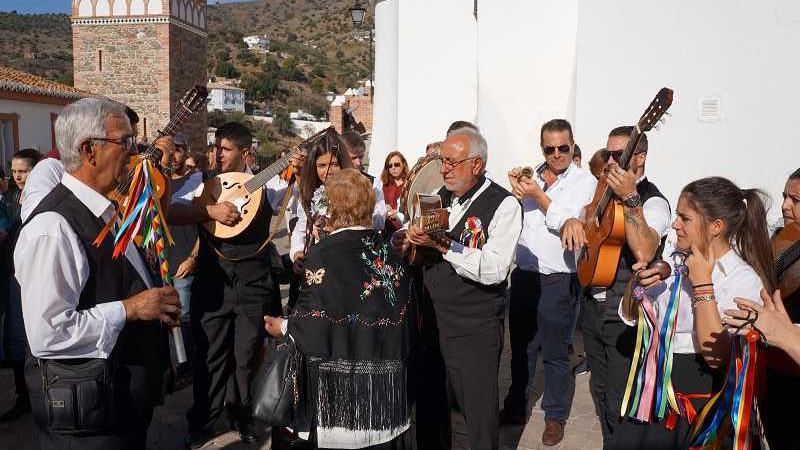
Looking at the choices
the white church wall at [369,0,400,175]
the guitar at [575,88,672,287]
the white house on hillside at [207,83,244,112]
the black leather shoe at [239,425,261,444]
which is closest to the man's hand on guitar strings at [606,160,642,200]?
the guitar at [575,88,672,287]

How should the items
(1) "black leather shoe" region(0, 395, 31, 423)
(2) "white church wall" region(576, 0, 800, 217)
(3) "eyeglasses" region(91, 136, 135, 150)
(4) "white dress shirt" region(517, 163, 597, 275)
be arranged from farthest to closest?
(2) "white church wall" region(576, 0, 800, 217) → (1) "black leather shoe" region(0, 395, 31, 423) → (4) "white dress shirt" region(517, 163, 597, 275) → (3) "eyeglasses" region(91, 136, 135, 150)

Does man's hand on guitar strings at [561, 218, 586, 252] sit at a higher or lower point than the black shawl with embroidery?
higher

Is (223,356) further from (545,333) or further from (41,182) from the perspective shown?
(545,333)

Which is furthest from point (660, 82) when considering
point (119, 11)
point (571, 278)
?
point (119, 11)

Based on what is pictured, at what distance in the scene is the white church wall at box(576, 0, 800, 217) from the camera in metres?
6.84

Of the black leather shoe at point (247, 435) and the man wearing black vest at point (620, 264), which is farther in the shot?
the black leather shoe at point (247, 435)

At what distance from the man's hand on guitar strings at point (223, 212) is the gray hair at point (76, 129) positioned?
168 cm

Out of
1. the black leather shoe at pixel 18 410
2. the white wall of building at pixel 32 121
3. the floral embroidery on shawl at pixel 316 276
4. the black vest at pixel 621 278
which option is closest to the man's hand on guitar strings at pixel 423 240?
the floral embroidery on shawl at pixel 316 276

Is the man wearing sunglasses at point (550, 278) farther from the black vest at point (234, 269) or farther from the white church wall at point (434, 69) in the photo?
the white church wall at point (434, 69)

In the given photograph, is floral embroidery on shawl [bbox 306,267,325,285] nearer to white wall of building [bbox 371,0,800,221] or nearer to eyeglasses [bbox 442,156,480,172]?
eyeglasses [bbox 442,156,480,172]

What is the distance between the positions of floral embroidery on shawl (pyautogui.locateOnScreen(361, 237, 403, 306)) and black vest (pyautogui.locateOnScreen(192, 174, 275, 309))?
1589 mm

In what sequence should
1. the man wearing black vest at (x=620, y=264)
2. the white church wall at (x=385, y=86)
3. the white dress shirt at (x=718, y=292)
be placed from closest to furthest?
the white dress shirt at (x=718, y=292) < the man wearing black vest at (x=620, y=264) < the white church wall at (x=385, y=86)

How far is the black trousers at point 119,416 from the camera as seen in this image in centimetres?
236

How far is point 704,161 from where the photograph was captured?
7.25 metres
